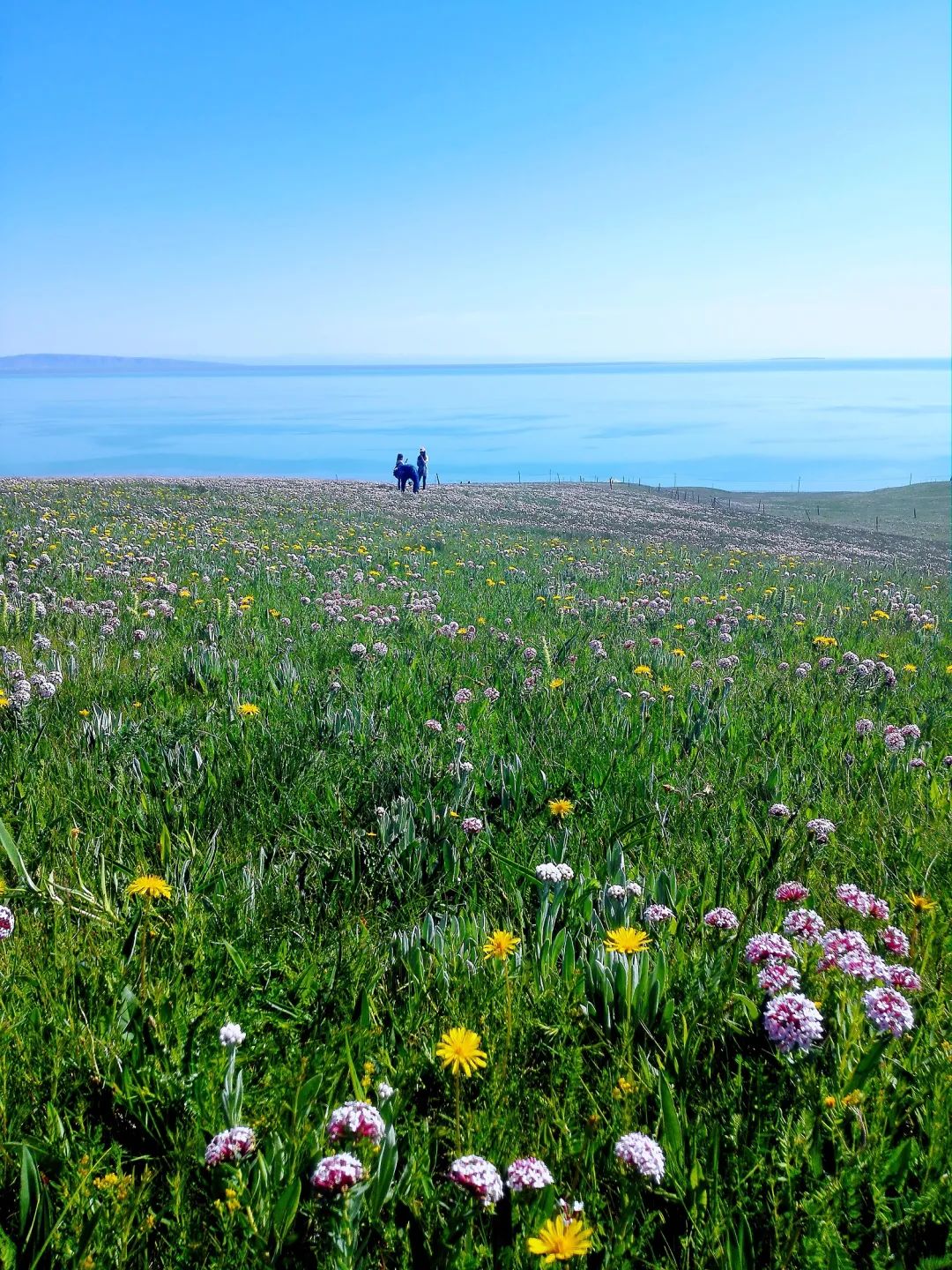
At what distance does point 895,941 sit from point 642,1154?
1280 mm

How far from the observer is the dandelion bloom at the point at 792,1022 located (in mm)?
2201

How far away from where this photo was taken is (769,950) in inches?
99.7

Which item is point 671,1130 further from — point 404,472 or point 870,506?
point 870,506

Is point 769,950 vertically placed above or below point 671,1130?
above

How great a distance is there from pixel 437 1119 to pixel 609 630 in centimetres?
688

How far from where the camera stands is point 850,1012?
231 cm

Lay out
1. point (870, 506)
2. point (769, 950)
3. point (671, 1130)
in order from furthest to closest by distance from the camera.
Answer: point (870, 506) → point (769, 950) → point (671, 1130)

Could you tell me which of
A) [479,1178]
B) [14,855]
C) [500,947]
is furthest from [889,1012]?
[14,855]

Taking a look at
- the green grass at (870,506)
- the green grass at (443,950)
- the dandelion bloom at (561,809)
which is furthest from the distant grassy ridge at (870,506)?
the dandelion bloom at (561,809)

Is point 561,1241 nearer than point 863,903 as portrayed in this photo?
Yes

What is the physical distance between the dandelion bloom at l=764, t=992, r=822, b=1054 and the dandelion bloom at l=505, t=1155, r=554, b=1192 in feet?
2.58

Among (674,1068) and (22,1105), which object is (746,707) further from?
(22,1105)

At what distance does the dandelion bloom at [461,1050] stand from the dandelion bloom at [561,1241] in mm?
447

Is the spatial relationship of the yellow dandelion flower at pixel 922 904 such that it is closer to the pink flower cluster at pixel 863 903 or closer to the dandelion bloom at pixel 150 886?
the pink flower cluster at pixel 863 903
